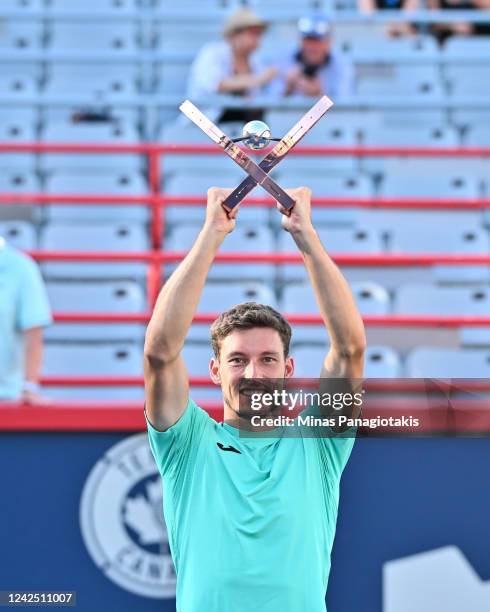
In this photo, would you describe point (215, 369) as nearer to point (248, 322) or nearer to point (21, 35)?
point (248, 322)

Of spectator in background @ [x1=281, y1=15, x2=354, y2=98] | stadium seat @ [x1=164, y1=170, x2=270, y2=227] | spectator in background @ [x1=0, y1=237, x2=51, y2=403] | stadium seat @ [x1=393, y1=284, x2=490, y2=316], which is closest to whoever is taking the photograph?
spectator in background @ [x1=0, y1=237, x2=51, y2=403]

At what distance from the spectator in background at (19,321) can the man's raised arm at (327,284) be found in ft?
9.09

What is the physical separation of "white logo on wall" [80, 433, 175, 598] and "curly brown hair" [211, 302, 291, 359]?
1.29 meters

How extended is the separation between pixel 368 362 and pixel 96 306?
159 centimetres

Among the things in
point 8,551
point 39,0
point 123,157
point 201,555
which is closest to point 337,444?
point 201,555

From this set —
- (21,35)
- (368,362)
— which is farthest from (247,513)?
(21,35)

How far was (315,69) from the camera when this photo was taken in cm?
938

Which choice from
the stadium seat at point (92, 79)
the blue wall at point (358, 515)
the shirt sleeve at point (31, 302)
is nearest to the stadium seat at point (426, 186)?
the stadium seat at point (92, 79)

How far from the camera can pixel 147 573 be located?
15.4 feet

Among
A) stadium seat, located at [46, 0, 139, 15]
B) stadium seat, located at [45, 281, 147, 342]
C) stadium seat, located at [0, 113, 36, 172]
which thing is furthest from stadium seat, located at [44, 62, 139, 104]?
stadium seat, located at [45, 281, 147, 342]

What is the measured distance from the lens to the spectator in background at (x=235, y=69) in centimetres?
908

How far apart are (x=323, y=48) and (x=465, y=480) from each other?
17.0 feet

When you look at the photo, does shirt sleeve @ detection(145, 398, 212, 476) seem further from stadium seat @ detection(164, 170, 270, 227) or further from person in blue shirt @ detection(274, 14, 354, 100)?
person in blue shirt @ detection(274, 14, 354, 100)

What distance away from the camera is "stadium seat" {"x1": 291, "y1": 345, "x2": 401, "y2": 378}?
686 cm
